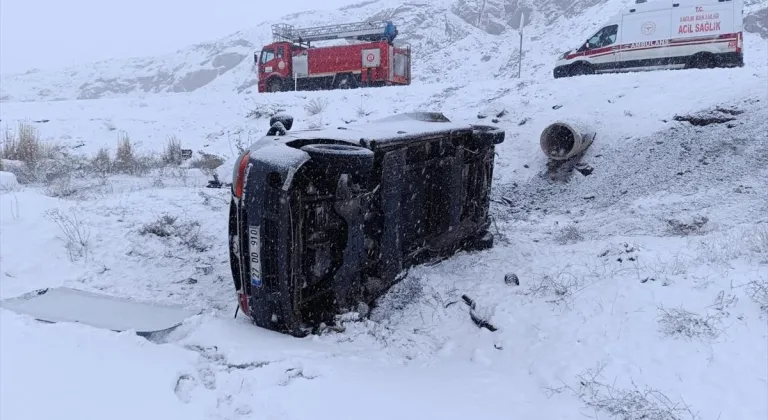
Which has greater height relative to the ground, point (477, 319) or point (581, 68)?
point (581, 68)

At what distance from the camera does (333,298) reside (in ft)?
12.6

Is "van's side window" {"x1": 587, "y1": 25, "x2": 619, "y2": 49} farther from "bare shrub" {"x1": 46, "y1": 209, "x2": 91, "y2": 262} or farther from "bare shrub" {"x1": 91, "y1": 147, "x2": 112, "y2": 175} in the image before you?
"bare shrub" {"x1": 46, "y1": 209, "x2": 91, "y2": 262}

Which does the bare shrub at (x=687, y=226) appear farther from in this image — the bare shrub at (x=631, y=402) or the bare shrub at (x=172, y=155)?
the bare shrub at (x=172, y=155)

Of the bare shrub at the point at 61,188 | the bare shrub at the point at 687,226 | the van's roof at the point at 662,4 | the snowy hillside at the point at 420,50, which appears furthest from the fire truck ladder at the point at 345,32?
the bare shrub at the point at 687,226

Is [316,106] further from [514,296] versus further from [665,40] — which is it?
[665,40]

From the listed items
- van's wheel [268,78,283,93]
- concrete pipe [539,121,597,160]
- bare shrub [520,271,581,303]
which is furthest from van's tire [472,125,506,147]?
van's wheel [268,78,283,93]

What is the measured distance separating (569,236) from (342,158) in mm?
3245

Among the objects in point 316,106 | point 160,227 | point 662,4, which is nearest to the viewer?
point 160,227

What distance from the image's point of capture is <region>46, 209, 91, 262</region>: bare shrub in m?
4.67

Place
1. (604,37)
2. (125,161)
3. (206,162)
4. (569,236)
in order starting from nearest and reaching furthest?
(569,236) < (125,161) < (206,162) < (604,37)

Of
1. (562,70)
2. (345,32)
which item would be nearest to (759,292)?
(562,70)

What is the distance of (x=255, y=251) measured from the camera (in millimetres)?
3473

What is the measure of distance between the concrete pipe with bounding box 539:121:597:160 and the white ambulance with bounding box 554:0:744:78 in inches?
343

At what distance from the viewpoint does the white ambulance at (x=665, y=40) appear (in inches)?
586
